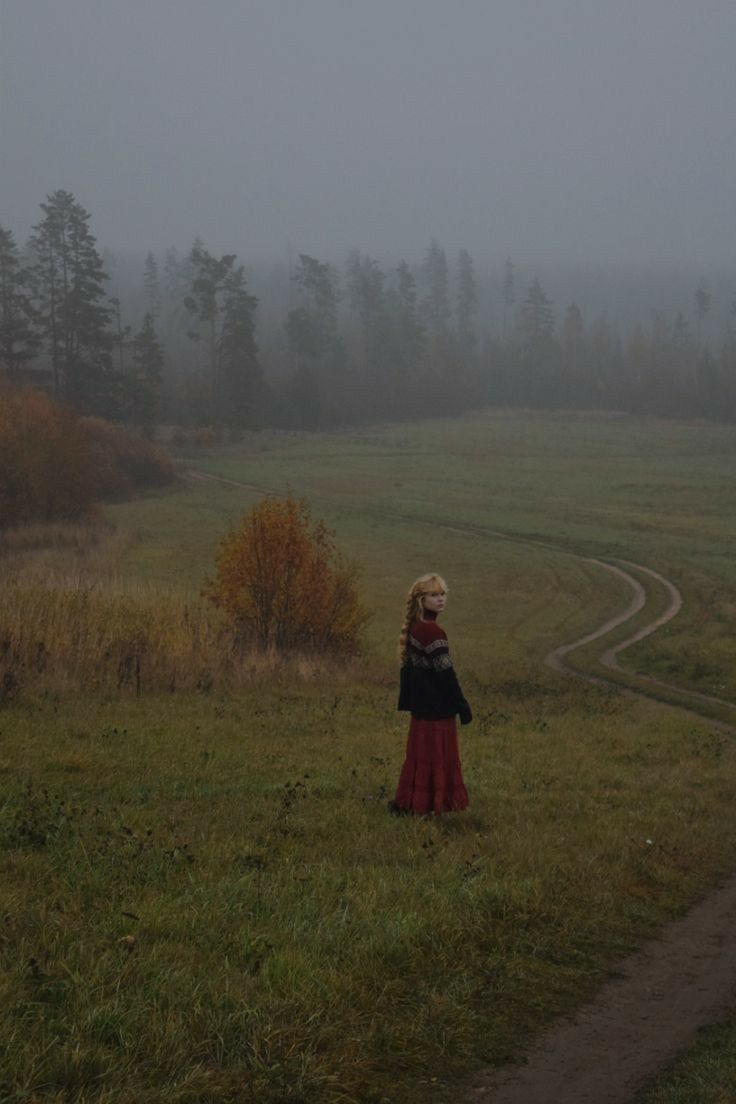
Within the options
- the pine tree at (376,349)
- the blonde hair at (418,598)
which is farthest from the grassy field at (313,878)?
the pine tree at (376,349)

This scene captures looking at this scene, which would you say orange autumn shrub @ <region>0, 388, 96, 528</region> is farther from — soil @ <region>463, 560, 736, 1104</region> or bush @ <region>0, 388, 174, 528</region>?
soil @ <region>463, 560, 736, 1104</region>

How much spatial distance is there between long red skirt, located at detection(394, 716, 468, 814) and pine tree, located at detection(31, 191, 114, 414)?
8903cm

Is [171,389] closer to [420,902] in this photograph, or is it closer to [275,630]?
[275,630]

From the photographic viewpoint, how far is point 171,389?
133625mm

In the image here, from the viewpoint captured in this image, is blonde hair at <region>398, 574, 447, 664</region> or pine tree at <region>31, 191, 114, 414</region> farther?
pine tree at <region>31, 191, 114, 414</region>

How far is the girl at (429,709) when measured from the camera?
40.4 feet

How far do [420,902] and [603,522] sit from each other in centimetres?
5951

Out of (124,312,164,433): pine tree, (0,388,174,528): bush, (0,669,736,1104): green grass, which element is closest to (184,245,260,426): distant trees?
(124,312,164,433): pine tree

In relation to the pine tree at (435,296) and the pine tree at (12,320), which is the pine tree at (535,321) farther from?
the pine tree at (12,320)

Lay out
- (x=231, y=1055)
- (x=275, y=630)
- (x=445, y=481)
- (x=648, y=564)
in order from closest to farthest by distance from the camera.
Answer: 1. (x=231, y=1055)
2. (x=275, y=630)
3. (x=648, y=564)
4. (x=445, y=481)

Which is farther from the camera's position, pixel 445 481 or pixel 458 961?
pixel 445 481

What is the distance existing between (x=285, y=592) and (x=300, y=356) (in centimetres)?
12631

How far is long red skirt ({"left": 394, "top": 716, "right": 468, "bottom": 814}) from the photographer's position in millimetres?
12367

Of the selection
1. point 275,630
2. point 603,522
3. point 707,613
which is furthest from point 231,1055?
point 603,522
